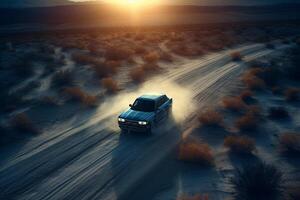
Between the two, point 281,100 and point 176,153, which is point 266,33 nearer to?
point 281,100

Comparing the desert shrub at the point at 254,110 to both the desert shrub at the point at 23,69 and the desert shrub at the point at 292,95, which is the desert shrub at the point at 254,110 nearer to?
the desert shrub at the point at 292,95

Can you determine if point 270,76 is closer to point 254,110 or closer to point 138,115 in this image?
point 254,110

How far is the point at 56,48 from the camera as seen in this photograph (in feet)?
165

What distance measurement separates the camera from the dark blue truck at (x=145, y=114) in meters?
17.4

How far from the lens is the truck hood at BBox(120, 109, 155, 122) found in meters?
17.4

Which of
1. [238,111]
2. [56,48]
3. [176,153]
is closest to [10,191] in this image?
[176,153]

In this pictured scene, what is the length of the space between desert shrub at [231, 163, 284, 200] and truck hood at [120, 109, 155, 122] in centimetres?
603

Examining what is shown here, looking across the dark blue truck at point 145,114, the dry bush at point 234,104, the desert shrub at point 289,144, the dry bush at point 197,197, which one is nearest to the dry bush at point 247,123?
the desert shrub at point 289,144

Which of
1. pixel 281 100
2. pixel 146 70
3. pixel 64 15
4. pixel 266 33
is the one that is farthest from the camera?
pixel 64 15

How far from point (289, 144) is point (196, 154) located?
420cm

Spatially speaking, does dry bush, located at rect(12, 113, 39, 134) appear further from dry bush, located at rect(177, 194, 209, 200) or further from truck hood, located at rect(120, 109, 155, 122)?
dry bush, located at rect(177, 194, 209, 200)

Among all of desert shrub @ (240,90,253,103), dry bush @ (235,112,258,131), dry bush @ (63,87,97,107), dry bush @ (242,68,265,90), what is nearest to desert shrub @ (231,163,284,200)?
dry bush @ (235,112,258,131)

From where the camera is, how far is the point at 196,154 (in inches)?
575

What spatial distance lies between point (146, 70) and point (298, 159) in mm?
21136
